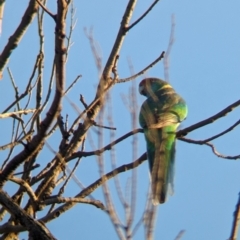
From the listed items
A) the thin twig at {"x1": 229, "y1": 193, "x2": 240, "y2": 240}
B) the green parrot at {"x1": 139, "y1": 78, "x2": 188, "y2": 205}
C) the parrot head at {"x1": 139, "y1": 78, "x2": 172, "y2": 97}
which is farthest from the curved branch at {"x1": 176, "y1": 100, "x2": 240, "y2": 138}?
the parrot head at {"x1": 139, "y1": 78, "x2": 172, "y2": 97}

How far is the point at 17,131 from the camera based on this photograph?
4445mm

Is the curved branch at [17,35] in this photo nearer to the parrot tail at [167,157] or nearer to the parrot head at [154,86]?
the parrot tail at [167,157]

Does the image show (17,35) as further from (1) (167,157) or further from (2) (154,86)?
(2) (154,86)

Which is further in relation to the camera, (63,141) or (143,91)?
(143,91)

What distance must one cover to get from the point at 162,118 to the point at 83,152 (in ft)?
4.38

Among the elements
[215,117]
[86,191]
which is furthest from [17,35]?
[215,117]

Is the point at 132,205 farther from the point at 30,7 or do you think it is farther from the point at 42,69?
the point at 42,69

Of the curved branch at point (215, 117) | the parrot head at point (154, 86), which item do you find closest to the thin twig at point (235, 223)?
the curved branch at point (215, 117)

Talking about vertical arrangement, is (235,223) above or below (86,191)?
below

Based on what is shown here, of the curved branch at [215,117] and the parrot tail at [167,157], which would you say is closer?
the curved branch at [215,117]

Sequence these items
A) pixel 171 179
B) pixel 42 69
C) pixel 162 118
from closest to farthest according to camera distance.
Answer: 1. pixel 42 69
2. pixel 171 179
3. pixel 162 118

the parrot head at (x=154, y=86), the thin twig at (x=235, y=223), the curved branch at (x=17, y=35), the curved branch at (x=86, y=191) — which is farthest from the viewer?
the parrot head at (x=154, y=86)

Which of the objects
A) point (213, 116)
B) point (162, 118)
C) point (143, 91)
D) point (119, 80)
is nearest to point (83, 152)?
point (119, 80)

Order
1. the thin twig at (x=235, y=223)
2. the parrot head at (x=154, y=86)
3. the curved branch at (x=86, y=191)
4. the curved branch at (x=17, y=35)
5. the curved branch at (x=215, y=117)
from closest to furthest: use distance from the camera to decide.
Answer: the thin twig at (x=235, y=223) → the curved branch at (x=17, y=35) → the curved branch at (x=86, y=191) → the curved branch at (x=215, y=117) → the parrot head at (x=154, y=86)
